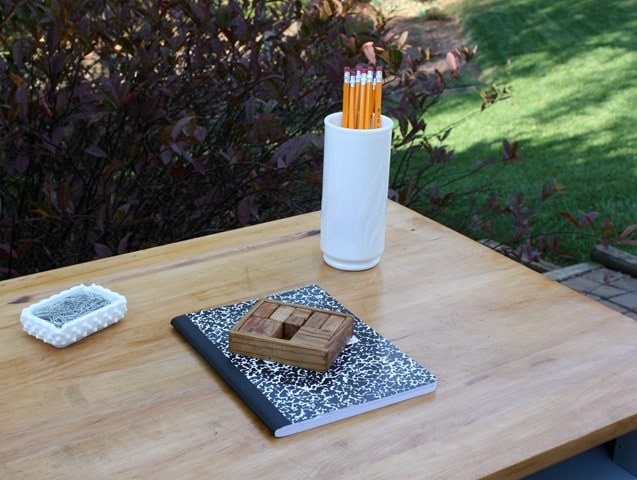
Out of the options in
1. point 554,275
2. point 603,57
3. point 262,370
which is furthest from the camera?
point 603,57

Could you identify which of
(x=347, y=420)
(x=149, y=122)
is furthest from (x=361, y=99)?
(x=149, y=122)

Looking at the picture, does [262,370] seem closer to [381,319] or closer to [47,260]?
[381,319]

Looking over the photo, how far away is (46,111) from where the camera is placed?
86.4 inches

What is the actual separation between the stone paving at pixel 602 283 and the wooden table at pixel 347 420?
5.82 feet

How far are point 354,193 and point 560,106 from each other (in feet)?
16.5

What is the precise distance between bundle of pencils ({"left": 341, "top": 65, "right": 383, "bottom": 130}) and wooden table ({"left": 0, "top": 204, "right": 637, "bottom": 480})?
328 millimetres

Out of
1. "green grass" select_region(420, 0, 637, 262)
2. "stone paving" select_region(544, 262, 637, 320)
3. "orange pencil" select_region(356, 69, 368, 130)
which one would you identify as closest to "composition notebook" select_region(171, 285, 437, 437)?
"orange pencil" select_region(356, 69, 368, 130)

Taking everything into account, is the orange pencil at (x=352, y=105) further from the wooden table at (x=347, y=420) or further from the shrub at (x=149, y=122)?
the shrub at (x=149, y=122)

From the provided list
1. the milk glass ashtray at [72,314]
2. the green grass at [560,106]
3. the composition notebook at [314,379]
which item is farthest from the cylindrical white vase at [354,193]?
the green grass at [560,106]

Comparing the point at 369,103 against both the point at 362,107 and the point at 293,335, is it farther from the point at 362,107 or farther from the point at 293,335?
the point at 293,335

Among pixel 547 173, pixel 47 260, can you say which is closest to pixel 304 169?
pixel 47 260

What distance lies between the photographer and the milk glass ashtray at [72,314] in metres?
1.45

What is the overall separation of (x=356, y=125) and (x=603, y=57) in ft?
20.8

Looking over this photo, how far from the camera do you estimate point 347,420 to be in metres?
1.25
